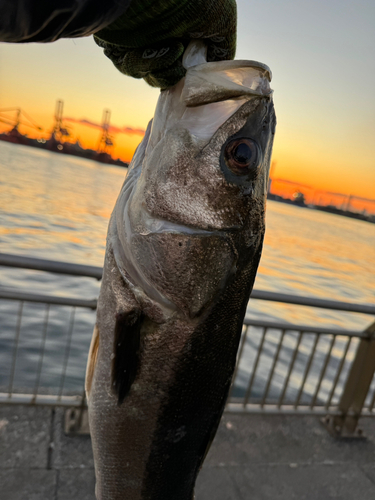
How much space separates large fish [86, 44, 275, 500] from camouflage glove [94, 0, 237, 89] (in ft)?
0.24

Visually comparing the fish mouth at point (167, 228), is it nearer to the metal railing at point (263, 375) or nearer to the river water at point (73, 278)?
the metal railing at point (263, 375)

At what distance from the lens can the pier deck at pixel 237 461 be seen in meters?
3.21

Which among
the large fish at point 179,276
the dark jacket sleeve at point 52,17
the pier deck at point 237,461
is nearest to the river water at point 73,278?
the pier deck at point 237,461

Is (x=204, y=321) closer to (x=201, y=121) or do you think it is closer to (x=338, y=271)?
(x=201, y=121)

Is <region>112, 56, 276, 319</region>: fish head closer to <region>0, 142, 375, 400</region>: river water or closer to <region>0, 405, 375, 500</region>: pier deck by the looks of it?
<region>0, 405, 375, 500</region>: pier deck

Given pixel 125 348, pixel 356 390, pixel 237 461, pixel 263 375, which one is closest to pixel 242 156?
pixel 125 348

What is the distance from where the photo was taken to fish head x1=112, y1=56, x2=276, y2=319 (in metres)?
1.50

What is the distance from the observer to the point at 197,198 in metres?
1.54

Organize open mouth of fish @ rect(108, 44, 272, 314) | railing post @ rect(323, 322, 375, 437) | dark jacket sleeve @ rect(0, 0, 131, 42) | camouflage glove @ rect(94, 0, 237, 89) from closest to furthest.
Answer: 1. dark jacket sleeve @ rect(0, 0, 131, 42)
2. camouflage glove @ rect(94, 0, 237, 89)
3. open mouth of fish @ rect(108, 44, 272, 314)
4. railing post @ rect(323, 322, 375, 437)

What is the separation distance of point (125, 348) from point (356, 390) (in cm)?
396

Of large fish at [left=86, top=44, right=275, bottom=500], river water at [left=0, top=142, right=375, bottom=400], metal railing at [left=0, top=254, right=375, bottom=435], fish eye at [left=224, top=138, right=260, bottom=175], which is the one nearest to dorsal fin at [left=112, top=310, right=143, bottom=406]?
large fish at [left=86, top=44, right=275, bottom=500]

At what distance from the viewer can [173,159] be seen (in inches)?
59.3

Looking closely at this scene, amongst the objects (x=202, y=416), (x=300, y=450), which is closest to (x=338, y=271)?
(x=300, y=450)

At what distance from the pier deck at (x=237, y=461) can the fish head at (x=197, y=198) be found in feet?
8.11
